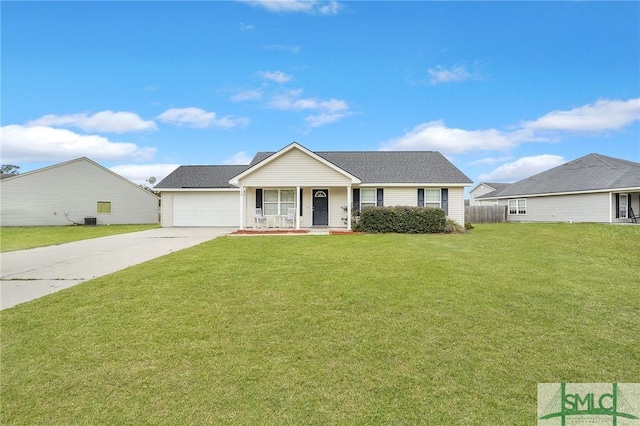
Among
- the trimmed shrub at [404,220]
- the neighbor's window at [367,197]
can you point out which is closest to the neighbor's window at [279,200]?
the neighbor's window at [367,197]

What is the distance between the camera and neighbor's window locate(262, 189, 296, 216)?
64.5ft

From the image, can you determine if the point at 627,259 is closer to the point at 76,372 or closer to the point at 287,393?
the point at 287,393

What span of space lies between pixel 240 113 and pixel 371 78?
30.0 ft

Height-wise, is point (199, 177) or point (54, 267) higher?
point (199, 177)

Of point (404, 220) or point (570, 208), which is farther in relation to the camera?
point (570, 208)

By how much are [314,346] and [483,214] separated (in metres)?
28.7

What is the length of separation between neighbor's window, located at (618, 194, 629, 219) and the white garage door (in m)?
27.8

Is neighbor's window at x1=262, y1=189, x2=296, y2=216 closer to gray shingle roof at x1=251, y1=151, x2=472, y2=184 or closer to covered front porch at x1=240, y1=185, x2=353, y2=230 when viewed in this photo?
covered front porch at x1=240, y1=185, x2=353, y2=230

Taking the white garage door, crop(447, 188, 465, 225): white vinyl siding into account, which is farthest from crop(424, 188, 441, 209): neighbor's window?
the white garage door

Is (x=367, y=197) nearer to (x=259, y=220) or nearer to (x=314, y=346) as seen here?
(x=259, y=220)

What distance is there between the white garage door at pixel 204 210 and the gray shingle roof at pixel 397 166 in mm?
3762

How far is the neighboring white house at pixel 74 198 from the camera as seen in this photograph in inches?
1034

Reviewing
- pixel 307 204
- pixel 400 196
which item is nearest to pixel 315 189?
pixel 307 204

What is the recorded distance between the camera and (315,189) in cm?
1981
